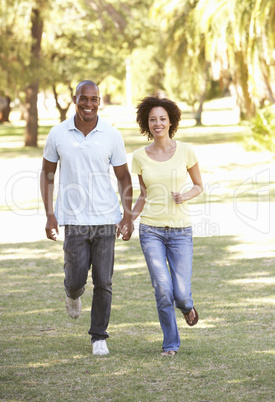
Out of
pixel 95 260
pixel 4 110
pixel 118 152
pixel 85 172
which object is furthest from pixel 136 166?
pixel 4 110

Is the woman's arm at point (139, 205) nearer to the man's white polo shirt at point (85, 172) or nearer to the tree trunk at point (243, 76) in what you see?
the man's white polo shirt at point (85, 172)

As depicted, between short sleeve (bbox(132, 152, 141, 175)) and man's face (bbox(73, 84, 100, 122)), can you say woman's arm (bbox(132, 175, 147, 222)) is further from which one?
man's face (bbox(73, 84, 100, 122))

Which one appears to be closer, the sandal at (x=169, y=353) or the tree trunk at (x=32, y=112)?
the sandal at (x=169, y=353)

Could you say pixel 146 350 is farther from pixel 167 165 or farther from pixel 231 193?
pixel 231 193

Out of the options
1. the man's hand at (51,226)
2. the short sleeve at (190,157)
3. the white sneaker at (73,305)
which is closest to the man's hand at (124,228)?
the man's hand at (51,226)

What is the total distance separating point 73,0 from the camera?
34.6m

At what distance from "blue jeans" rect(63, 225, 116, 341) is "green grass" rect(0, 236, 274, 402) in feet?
1.07

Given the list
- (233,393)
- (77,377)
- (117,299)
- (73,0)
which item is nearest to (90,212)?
(77,377)

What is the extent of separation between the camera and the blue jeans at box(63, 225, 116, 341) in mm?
5164

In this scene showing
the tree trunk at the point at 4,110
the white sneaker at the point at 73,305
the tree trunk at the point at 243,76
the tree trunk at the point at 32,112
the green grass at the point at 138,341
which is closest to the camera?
the green grass at the point at 138,341

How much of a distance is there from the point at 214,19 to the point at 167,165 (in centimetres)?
2013

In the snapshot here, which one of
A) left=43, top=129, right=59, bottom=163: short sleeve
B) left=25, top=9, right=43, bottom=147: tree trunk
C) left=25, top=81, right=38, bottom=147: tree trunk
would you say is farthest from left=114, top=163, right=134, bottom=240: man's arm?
left=25, top=81, right=38, bottom=147: tree trunk

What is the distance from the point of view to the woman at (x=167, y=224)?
5.16m

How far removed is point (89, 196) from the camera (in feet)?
16.6
